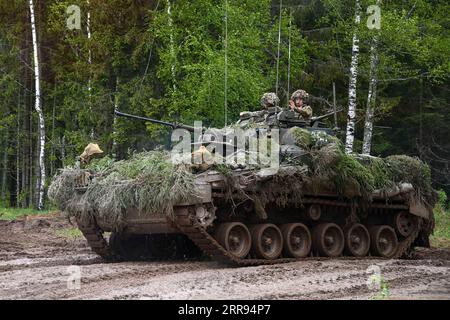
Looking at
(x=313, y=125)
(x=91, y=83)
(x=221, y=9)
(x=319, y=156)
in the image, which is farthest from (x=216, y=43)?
(x=319, y=156)

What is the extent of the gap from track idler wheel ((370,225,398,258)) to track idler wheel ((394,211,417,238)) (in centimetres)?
23

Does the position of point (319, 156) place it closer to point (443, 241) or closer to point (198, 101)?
point (443, 241)

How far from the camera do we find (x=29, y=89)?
32.8m

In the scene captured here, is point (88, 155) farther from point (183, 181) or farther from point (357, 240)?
point (357, 240)

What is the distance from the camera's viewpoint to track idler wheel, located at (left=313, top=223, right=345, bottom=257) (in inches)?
551

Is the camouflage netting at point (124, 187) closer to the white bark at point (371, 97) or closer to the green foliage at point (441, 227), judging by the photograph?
the green foliage at point (441, 227)

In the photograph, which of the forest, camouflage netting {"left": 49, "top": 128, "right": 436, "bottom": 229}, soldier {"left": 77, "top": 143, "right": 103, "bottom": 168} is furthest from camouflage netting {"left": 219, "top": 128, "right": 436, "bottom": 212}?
the forest

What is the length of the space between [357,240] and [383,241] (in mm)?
670

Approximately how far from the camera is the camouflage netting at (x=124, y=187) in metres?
11.9

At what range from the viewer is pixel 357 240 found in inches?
584

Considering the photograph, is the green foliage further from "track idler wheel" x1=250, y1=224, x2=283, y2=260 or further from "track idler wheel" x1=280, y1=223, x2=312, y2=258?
"track idler wheel" x1=250, y1=224, x2=283, y2=260

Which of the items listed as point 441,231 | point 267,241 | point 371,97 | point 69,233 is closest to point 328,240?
point 267,241

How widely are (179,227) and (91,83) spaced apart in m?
16.0
